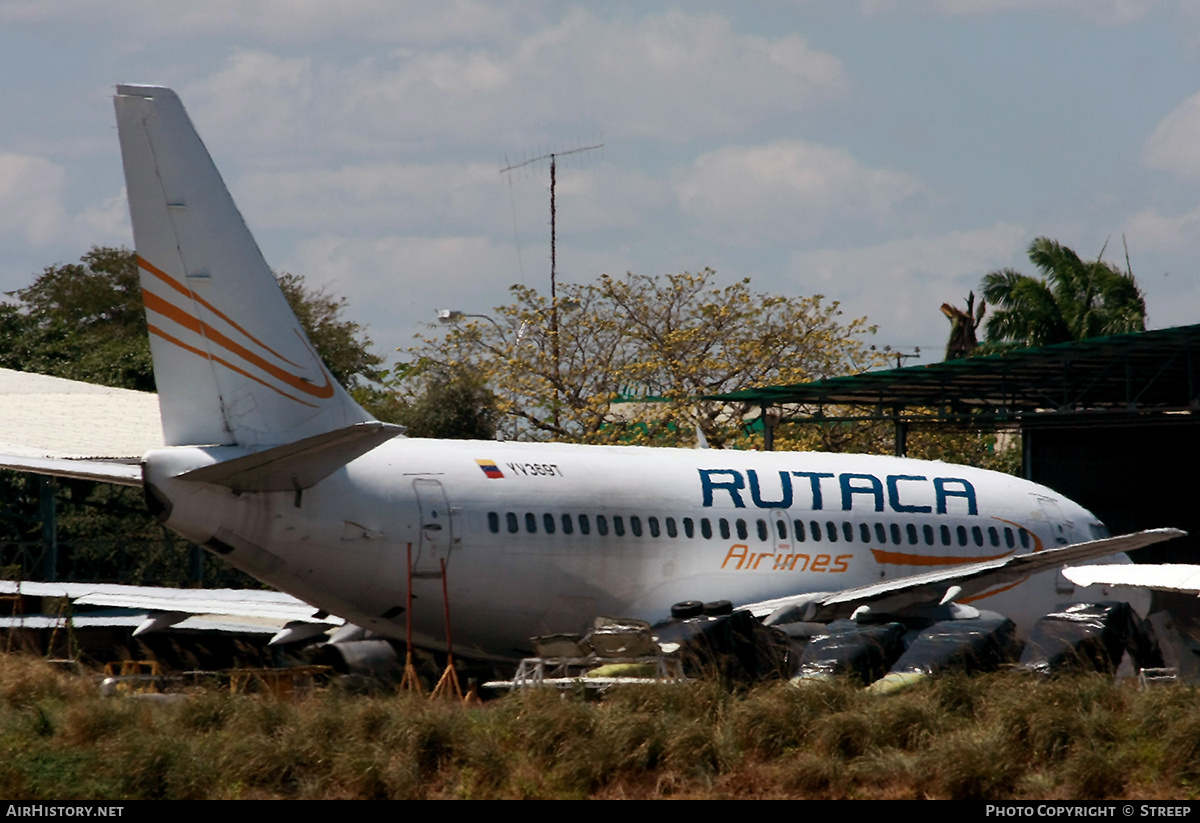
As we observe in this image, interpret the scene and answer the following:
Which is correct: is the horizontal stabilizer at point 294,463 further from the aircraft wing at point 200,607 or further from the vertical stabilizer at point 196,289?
the aircraft wing at point 200,607

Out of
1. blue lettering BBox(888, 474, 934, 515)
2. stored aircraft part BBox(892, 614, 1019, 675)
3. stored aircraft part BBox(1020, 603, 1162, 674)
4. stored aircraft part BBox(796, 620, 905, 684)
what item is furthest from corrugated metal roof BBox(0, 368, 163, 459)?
stored aircraft part BBox(1020, 603, 1162, 674)

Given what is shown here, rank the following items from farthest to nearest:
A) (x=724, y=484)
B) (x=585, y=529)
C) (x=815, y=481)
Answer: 1. (x=815, y=481)
2. (x=724, y=484)
3. (x=585, y=529)

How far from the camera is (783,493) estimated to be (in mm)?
22375

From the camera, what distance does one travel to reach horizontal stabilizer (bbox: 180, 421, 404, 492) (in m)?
16.0

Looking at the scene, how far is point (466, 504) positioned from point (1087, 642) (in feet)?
24.6

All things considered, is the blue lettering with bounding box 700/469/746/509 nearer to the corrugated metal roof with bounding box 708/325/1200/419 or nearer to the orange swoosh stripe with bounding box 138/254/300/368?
the orange swoosh stripe with bounding box 138/254/300/368

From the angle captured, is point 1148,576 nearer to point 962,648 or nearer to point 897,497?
point 962,648

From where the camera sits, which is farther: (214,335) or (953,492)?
(953,492)

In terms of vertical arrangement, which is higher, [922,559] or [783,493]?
[783,493]

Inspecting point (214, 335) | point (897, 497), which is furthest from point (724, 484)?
point (214, 335)

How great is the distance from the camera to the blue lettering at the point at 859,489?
22.9 meters

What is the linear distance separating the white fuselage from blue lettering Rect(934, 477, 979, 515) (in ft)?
0.11
